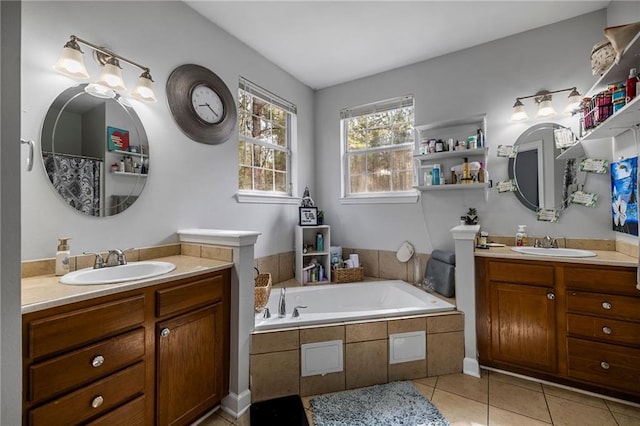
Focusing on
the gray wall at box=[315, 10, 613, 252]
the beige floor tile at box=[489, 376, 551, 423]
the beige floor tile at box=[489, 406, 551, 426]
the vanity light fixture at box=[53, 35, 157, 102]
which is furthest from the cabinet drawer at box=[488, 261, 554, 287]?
the vanity light fixture at box=[53, 35, 157, 102]

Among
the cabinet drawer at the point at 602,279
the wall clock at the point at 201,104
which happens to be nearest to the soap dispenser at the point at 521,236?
the cabinet drawer at the point at 602,279

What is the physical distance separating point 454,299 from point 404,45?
7.57ft

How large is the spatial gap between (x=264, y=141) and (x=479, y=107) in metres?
2.11

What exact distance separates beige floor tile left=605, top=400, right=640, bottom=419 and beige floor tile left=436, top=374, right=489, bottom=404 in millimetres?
652

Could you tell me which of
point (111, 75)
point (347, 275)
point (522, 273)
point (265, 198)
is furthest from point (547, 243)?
point (111, 75)

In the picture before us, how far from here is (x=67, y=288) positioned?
113cm

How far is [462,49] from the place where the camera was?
262 cm

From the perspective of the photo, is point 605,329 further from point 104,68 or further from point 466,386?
point 104,68

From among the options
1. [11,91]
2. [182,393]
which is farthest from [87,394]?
[11,91]

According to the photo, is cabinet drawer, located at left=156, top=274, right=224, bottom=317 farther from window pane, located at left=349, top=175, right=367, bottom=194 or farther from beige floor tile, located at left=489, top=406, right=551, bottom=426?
window pane, located at left=349, top=175, right=367, bottom=194

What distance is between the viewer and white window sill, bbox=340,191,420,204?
9.36ft

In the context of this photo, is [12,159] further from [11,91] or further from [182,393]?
[182,393]

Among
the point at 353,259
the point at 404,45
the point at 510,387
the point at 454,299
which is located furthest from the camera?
the point at 353,259

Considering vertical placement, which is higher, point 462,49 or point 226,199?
point 462,49
